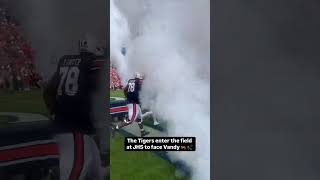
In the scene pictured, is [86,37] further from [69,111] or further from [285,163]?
[285,163]

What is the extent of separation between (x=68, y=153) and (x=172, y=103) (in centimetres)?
89

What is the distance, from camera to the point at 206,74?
2.98 m

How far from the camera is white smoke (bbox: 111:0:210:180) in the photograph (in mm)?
2977

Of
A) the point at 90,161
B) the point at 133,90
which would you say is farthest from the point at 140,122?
the point at 90,161

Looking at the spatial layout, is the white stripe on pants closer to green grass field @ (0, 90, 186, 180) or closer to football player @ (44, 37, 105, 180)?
football player @ (44, 37, 105, 180)

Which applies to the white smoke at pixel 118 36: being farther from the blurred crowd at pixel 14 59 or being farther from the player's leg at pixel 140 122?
the blurred crowd at pixel 14 59

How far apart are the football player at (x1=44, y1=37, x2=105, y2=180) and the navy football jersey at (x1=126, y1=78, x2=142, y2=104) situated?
0.83ft

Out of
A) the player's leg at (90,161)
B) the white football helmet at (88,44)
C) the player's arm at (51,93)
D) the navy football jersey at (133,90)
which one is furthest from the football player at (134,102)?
the player's arm at (51,93)

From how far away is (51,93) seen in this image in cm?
301

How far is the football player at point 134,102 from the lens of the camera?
118 inches

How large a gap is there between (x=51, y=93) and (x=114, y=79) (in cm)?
50

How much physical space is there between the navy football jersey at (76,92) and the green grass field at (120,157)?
0.15 m

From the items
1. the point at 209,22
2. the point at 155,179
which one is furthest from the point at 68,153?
the point at 209,22

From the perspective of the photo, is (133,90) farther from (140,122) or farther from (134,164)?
(134,164)
